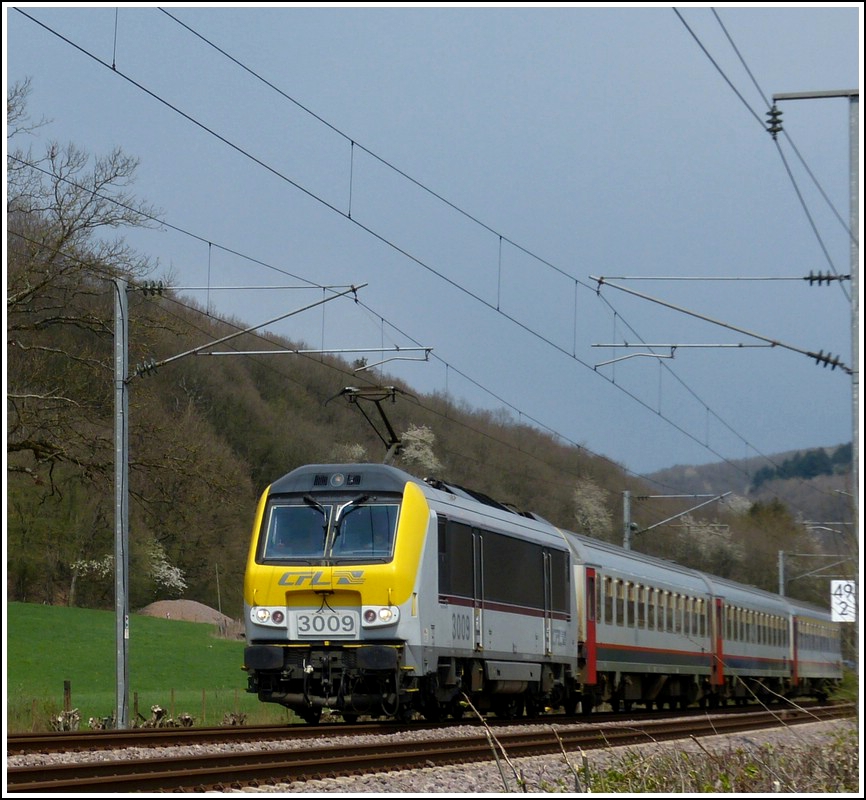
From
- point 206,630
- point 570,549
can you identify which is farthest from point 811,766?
point 206,630

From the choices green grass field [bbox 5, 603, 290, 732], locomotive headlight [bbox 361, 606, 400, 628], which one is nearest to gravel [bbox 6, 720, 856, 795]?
locomotive headlight [bbox 361, 606, 400, 628]

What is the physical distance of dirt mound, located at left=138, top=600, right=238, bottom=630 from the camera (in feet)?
219

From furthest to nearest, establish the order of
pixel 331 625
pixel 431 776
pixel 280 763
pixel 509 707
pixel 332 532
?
pixel 509 707 < pixel 332 532 < pixel 331 625 < pixel 431 776 < pixel 280 763

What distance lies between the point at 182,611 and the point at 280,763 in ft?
182

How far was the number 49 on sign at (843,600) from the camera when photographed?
19.4 m

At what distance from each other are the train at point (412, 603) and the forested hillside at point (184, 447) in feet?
7.12

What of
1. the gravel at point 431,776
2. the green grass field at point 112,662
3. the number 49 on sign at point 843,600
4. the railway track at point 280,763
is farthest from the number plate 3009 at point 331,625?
the green grass field at point 112,662

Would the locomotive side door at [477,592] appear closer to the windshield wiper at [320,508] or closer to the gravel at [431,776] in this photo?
the windshield wiper at [320,508]

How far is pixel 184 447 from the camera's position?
32.5 metres

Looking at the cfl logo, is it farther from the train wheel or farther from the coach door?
the coach door

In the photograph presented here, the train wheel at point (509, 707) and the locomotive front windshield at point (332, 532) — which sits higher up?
the locomotive front windshield at point (332, 532)

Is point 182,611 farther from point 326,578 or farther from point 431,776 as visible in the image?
point 431,776

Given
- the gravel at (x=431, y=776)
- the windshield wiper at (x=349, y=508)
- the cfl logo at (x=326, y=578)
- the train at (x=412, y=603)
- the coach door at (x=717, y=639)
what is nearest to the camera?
the gravel at (x=431, y=776)

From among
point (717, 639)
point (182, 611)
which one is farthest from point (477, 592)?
point (182, 611)
